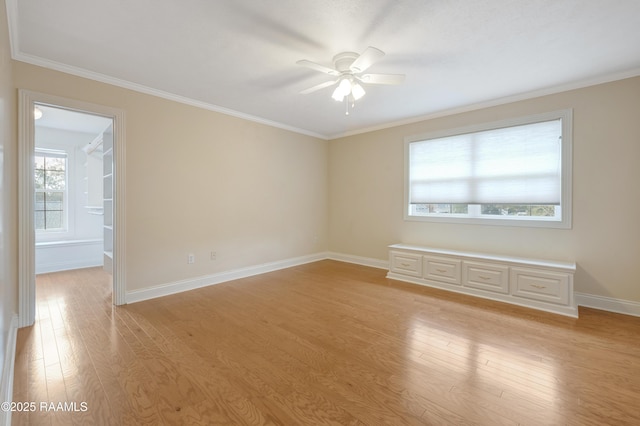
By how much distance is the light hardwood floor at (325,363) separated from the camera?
1.61m

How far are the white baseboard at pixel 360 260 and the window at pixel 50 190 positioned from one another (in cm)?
534

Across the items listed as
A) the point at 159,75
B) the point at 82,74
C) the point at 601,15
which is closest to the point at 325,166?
the point at 159,75

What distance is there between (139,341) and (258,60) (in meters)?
2.79

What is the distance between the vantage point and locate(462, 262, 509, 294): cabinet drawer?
345 cm

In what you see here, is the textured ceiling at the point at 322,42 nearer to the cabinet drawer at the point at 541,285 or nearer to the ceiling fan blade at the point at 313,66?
the ceiling fan blade at the point at 313,66

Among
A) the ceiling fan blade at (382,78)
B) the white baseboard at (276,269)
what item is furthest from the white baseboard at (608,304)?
the ceiling fan blade at (382,78)

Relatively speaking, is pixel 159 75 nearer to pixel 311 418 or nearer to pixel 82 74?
pixel 82 74

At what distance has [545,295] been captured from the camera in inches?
125

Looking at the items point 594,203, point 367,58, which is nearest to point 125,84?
point 367,58

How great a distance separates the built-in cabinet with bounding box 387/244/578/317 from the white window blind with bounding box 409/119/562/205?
85cm

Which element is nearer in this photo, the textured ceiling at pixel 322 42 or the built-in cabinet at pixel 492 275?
the textured ceiling at pixel 322 42

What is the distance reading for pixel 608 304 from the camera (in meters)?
3.14

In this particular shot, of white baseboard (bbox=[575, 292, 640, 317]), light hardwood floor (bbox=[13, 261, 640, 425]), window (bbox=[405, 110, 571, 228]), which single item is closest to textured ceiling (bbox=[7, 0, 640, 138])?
window (bbox=[405, 110, 571, 228])

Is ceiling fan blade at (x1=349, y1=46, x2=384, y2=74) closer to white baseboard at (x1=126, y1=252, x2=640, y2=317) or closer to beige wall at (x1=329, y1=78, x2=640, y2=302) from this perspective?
beige wall at (x1=329, y1=78, x2=640, y2=302)
